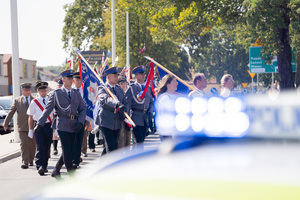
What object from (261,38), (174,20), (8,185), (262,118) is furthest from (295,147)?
(174,20)

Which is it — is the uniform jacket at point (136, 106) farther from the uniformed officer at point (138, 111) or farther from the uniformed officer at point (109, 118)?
the uniformed officer at point (109, 118)

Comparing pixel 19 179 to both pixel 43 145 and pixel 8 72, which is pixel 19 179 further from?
pixel 8 72

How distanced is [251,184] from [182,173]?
177mm

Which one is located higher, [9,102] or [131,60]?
[131,60]

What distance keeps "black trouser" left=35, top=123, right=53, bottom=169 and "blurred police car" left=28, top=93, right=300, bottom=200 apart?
7708mm

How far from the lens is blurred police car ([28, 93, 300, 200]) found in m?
0.99

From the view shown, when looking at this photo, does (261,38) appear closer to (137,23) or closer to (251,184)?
(251,184)

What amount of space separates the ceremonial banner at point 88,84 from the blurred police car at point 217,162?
8.67 metres

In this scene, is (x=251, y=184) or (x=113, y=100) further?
(x=113, y=100)

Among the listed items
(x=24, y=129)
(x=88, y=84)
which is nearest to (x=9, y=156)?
(x=24, y=129)

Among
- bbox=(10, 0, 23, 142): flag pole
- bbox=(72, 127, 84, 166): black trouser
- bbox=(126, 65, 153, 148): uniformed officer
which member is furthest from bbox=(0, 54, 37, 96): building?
bbox=(72, 127, 84, 166): black trouser

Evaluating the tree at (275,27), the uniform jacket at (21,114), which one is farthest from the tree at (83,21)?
the uniform jacket at (21,114)

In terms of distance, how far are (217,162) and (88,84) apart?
363 inches

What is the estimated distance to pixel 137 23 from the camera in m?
41.2
